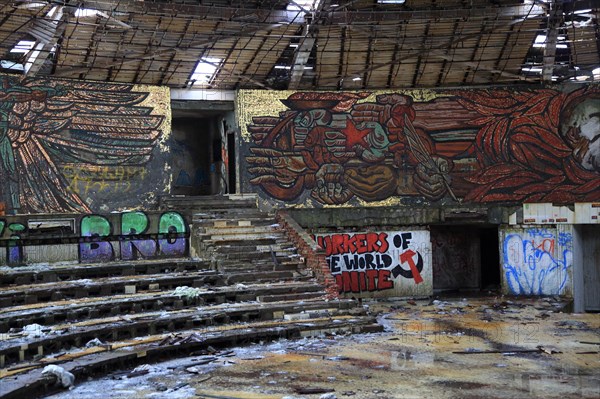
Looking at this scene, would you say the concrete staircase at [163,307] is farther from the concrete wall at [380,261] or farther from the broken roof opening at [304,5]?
the broken roof opening at [304,5]

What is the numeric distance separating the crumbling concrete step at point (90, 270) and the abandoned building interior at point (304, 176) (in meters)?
0.05

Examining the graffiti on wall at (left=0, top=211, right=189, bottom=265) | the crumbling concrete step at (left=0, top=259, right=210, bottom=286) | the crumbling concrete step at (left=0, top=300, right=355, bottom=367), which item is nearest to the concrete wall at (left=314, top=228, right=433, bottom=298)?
the graffiti on wall at (left=0, top=211, right=189, bottom=265)

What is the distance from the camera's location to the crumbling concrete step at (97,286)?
16.4m

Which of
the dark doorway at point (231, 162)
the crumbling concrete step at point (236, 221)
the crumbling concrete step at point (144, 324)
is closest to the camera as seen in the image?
the crumbling concrete step at point (144, 324)

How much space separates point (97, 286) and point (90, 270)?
5.17ft

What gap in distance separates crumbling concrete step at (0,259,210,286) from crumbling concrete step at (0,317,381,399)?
420 centimetres

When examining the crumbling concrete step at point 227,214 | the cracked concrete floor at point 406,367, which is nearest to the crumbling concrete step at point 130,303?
the cracked concrete floor at point 406,367

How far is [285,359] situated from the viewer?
14.6 metres

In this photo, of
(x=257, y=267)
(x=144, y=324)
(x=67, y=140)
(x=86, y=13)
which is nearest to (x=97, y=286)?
(x=144, y=324)

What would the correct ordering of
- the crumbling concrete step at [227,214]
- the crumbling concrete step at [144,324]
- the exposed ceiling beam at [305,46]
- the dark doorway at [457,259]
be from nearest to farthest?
the crumbling concrete step at [144,324], the exposed ceiling beam at [305,46], the crumbling concrete step at [227,214], the dark doorway at [457,259]

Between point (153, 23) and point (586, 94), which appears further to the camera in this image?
point (586, 94)

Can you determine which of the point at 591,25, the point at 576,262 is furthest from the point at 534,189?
the point at 591,25

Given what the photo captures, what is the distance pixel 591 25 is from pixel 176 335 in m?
17.2

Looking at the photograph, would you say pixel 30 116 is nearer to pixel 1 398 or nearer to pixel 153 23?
pixel 153 23
